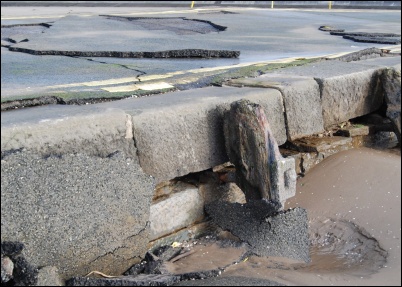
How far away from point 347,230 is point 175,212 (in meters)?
0.79

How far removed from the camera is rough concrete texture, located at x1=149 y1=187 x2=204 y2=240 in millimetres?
2861

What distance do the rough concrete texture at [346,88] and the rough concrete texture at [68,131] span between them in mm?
1297

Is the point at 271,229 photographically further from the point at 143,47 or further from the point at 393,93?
the point at 143,47

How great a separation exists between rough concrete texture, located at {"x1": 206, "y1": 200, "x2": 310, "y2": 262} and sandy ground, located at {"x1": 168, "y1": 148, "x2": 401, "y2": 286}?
6cm

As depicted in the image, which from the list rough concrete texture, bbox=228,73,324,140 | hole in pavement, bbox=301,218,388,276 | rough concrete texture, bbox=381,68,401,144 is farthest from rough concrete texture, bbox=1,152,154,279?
rough concrete texture, bbox=381,68,401,144

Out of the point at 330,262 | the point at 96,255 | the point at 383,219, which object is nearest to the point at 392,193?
the point at 383,219

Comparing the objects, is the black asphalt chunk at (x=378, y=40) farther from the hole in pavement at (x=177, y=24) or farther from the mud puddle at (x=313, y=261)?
the mud puddle at (x=313, y=261)

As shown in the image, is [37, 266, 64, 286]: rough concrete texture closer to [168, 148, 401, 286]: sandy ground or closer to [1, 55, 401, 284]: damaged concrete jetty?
[1, 55, 401, 284]: damaged concrete jetty

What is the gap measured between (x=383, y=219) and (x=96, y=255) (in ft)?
4.17

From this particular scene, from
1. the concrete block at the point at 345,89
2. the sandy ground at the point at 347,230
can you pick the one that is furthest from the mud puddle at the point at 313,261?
the concrete block at the point at 345,89

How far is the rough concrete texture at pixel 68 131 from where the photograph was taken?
2318 millimetres

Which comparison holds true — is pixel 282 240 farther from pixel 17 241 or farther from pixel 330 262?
pixel 17 241

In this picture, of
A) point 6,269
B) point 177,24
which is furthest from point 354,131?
point 177,24

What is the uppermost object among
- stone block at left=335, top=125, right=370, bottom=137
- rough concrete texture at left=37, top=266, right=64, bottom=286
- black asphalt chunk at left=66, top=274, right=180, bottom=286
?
stone block at left=335, top=125, right=370, bottom=137
